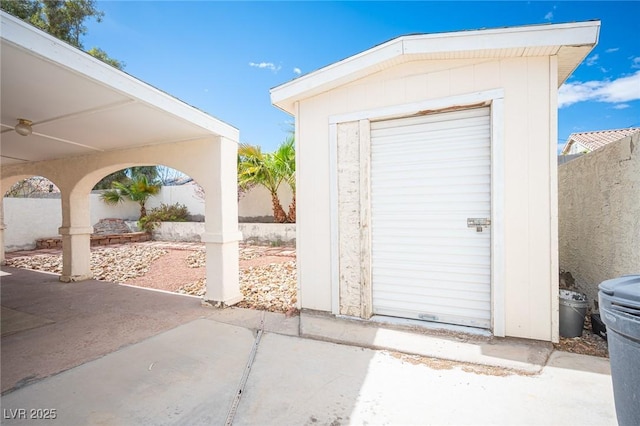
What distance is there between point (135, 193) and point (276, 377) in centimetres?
1493

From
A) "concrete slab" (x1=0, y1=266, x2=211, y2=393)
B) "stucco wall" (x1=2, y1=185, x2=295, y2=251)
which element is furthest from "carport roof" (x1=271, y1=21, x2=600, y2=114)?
"stucco wall" (x1=2, y1=185, x2=295, y2=251)

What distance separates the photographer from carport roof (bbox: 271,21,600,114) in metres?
2.99

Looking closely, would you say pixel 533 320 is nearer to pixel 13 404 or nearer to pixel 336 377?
pixel 336 377

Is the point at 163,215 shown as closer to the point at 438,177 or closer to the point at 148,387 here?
the point at 148,387

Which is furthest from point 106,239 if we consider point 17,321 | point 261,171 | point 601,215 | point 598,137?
point 598,137

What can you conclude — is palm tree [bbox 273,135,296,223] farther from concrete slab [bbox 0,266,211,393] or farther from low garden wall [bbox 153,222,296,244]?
concrete slab [bbox 0,266,211,393]

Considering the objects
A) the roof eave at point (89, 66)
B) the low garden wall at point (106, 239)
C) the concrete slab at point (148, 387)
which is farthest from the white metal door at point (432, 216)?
the low garden wall at point (106, 239)

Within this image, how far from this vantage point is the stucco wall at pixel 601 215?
3.25 m

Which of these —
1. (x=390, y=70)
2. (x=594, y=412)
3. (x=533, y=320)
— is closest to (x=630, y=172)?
(x=533, y=320)

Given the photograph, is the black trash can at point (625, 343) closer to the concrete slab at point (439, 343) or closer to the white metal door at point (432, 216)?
the concrete slab at point (439, 343)

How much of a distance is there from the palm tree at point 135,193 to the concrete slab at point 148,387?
43.1 feet

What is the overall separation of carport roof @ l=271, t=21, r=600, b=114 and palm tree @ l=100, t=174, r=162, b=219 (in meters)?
13.3

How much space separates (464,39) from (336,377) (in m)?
3.95

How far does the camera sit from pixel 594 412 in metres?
2.14
